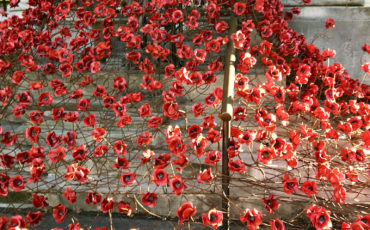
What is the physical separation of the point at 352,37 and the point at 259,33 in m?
→ 1.12

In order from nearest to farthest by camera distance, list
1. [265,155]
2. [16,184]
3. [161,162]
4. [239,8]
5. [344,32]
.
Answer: [265,155] < [161,162] < [16,184] < [239,8] < [344,32]

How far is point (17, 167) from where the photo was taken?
2738mm

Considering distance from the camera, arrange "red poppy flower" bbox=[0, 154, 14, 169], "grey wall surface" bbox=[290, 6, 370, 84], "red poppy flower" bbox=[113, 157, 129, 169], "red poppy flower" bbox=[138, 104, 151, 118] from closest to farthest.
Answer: "red poppy flower" bbox=[113, 157, 129, 169] → "red poppy flower" bbox=[0, 154, 14, 169] → "red poppy flower" bbox=[138, 104, 151, 118] → "grey wall surface" bbox=[290, 6, 370, 84]

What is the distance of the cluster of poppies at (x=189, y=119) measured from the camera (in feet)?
6.46

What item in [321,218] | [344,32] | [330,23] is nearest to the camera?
[321,218]

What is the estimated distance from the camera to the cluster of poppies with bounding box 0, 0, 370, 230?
1.97m

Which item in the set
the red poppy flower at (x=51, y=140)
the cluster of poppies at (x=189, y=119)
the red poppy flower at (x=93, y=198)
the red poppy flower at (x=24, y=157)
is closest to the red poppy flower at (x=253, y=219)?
the cluster of poppies at (x=189, y=119)

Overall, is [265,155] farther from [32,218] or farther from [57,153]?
[32,218]

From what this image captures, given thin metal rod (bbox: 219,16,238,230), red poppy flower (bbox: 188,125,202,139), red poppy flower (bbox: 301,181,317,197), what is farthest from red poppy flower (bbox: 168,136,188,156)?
red poppy flower (bbox: 301,181,317,197)

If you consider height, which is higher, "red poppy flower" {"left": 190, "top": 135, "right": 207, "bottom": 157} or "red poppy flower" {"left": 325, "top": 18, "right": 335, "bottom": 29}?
"red poppy flower" {"left": 325, "top": 18, "right": 335, "bottom": 29}

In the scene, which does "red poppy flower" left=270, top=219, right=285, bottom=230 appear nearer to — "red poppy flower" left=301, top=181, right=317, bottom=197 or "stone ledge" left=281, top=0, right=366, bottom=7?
"red poppy flower" left=301, top=181, right=317, bottom=197

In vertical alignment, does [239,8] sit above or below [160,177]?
above

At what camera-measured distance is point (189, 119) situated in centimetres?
288

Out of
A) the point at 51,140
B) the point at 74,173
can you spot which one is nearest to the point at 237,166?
the point at 74,173
